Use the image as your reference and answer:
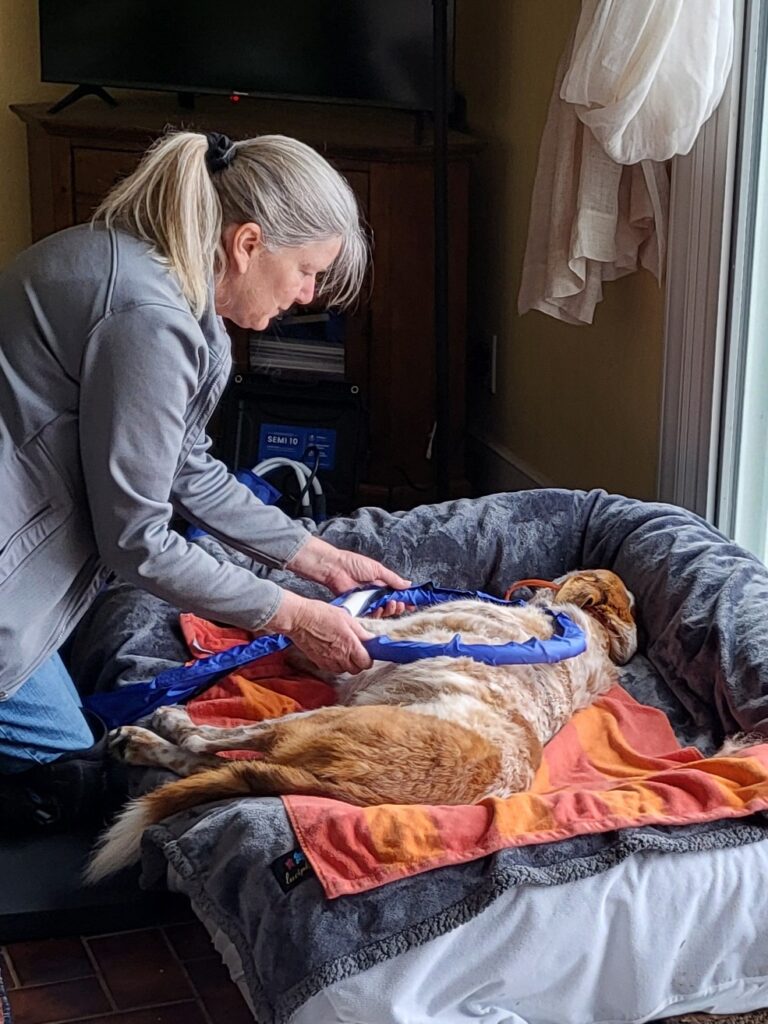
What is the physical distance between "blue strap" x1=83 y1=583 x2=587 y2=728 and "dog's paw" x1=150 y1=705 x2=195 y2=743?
0.38 ft

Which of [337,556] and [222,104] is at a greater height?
[222,104]

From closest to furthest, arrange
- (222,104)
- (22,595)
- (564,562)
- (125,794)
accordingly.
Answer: (22,595) → (125,794) → (564,562) → (222,104)

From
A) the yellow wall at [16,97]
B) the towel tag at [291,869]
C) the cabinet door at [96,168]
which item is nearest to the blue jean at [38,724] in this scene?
the towel tag at [291,869]

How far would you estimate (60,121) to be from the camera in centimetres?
405

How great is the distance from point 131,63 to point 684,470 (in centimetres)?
218

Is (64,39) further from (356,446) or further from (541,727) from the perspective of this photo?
(541,727)

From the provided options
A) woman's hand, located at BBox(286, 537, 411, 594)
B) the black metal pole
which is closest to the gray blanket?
woman's hand, located at BBox(286, 537, 411, 594)

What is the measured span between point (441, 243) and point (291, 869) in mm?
2296

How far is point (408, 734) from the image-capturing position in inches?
79.3

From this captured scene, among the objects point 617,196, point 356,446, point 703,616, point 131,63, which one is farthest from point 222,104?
point 703,616

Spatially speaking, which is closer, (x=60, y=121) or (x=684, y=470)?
(x=684, y=470)

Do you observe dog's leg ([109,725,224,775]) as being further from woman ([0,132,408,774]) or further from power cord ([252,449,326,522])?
power cord ([252,449,326,522])

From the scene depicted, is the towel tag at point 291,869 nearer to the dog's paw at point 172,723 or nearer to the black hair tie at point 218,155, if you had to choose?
the dog's paw at point 172,723

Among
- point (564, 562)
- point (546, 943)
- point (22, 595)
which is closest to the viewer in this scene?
point (546, 943)
